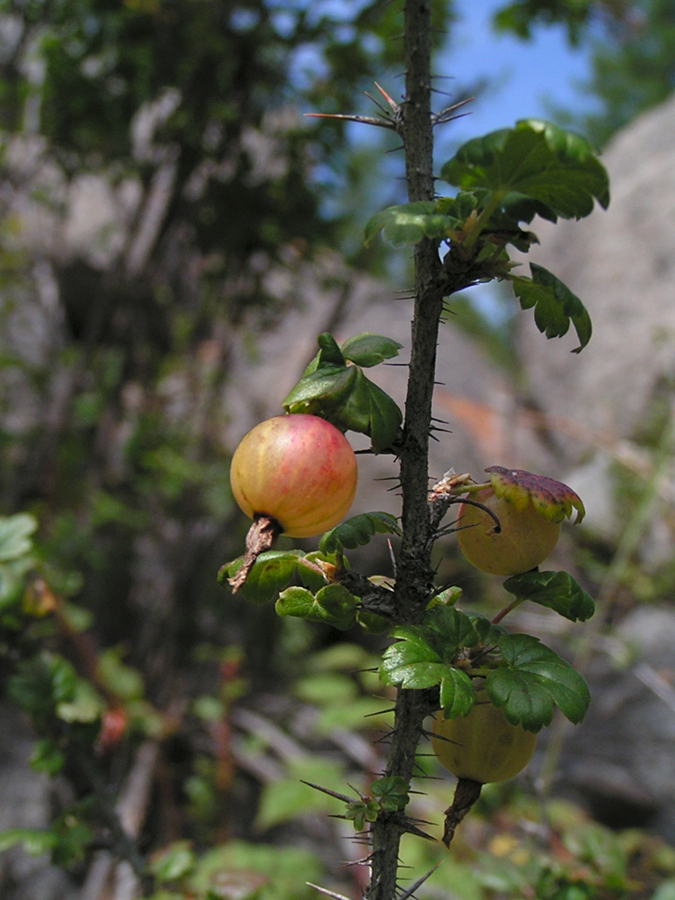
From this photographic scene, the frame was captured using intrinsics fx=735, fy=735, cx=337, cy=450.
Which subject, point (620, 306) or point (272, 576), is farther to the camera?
point (620, 306)

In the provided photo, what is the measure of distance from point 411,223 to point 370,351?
122 millimetres

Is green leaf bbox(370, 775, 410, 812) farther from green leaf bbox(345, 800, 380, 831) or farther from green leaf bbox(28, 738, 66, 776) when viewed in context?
green leaf bbox(28, 738, 66, 776)

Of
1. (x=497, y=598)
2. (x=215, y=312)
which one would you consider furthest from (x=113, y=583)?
(x=497, y=598)

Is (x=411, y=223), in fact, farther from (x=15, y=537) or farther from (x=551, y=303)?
(x=15, y=537)

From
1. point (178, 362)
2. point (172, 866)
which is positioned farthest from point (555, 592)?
point (178, 362)

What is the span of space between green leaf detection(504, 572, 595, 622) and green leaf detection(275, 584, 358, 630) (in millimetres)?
145

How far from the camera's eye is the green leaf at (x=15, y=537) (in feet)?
3.08

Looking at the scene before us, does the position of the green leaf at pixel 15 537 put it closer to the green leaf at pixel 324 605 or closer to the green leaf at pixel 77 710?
the green leaf at pixel 77 710

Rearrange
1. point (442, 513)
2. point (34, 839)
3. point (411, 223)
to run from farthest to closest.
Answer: point (34, 839) → point (442, 513) → point (411, 223)

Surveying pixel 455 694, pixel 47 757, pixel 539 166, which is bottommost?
pixel 47 757

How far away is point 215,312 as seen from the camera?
299cm

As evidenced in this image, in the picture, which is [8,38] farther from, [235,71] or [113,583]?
[113,583]

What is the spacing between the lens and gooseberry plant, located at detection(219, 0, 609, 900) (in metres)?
0.52

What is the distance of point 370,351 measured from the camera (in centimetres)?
58
